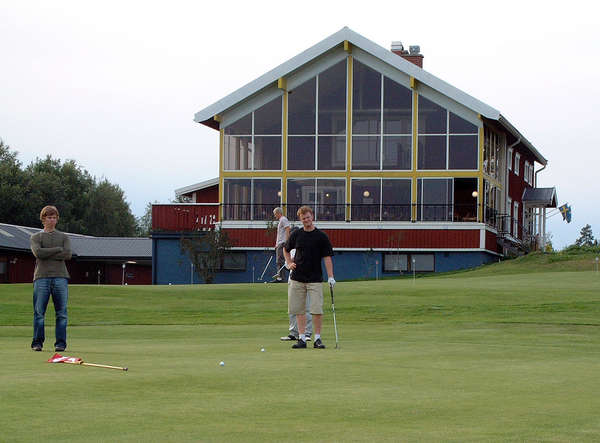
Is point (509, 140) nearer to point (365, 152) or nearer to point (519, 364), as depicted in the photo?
point (365, 152)

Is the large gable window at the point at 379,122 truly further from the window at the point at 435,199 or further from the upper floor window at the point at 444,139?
the window at the point at 435,199

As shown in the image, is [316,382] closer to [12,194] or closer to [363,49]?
[363,49]

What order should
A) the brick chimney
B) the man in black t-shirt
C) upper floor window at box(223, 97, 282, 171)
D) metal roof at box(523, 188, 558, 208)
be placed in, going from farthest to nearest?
metal roof at box(523, 188, 558, 208), the brick chimney, upper floor window at box(223, 97, 282, 171), the man in black t-shirt

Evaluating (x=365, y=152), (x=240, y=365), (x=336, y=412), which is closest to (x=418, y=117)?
(x=365, y=152)

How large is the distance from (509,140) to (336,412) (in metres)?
43.3

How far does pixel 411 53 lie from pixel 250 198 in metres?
13.1

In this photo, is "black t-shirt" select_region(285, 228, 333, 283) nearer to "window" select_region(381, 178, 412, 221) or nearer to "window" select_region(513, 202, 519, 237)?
"window" select_region(381, 178, 412, 221)

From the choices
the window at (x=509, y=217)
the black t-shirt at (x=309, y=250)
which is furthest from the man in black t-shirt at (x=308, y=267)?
the window at (x=509, y=217)

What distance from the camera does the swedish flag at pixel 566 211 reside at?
54375 mm

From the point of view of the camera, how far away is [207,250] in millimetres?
42438

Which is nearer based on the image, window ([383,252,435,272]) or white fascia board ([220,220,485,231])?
white fascia board ([220,220,485,231])

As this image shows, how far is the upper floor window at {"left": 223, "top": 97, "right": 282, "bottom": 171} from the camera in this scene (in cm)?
4353

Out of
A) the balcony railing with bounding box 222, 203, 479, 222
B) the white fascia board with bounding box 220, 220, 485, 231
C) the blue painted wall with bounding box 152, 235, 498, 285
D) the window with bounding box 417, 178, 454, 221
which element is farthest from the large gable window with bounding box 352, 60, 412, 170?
the blue painted wall with bounding box 152, 235, 498, 285

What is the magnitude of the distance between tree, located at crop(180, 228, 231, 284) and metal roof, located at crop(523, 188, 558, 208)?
1987 centimetres
